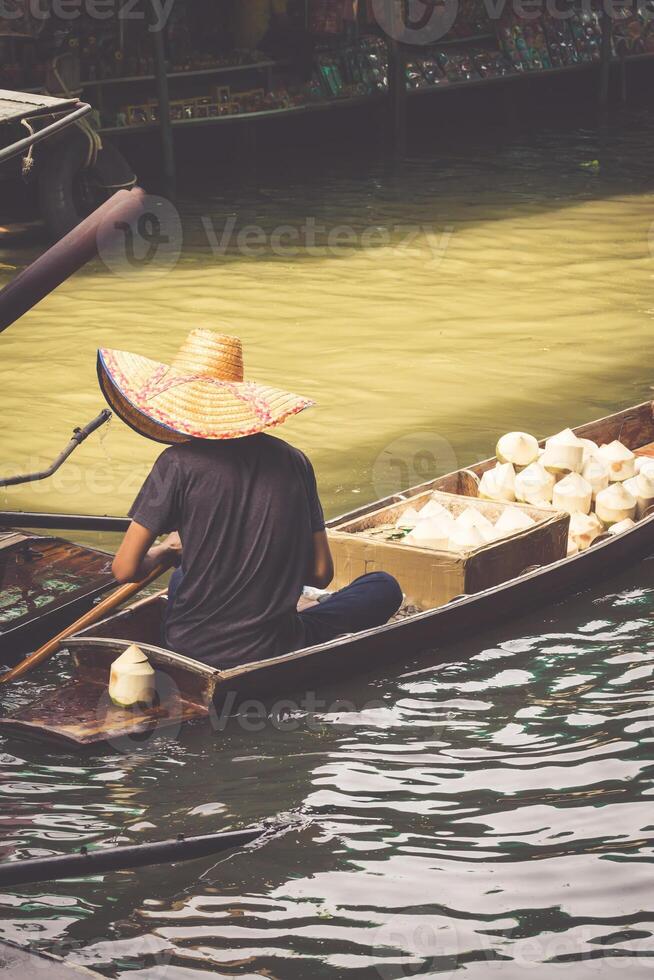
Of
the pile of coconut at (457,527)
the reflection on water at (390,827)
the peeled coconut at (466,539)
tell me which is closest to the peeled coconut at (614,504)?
the pile of coconut at (457,527)

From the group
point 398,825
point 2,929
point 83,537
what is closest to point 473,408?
point 83,537

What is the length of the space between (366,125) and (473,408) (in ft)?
33.3

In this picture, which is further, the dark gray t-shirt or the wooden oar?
the wooden oar

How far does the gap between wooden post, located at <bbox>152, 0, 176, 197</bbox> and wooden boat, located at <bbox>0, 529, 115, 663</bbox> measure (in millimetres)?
8534

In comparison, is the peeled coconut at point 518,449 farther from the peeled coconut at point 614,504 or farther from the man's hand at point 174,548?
the man's hand at point 174,548

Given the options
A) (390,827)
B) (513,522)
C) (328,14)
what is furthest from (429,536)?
(328,14)

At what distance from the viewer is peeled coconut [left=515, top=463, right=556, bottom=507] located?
6676 millimetres

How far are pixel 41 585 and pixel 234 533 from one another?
1.42m

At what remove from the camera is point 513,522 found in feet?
20.7

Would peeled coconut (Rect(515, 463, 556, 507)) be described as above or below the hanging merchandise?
below

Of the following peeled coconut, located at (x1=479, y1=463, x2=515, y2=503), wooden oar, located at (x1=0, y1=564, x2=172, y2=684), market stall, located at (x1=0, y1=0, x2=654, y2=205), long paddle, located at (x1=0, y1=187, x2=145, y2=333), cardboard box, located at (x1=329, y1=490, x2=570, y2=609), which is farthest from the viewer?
market stall, located at (x1=0, y1=0, x2=654, y2=205)

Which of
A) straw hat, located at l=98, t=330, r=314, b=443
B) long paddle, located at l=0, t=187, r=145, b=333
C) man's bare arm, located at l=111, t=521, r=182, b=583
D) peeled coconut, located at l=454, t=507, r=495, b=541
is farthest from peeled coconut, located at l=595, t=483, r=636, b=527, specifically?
long paddle, located at l=0, t=187, r=145, b=333

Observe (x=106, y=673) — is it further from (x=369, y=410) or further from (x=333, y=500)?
(x=369, y=410)

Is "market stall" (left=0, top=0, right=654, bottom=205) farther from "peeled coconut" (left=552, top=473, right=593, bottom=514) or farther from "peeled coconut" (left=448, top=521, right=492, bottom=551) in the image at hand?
"peeled coconut" (left=448, top=521, right=492, bottom=551)
